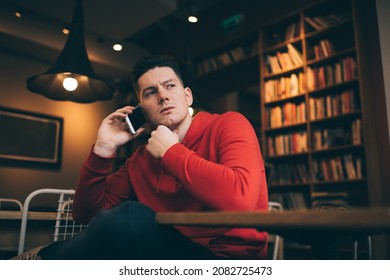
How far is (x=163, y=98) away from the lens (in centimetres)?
132

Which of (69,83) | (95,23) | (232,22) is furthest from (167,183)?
(95,23)

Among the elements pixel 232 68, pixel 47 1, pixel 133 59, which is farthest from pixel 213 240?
pixel 133 59

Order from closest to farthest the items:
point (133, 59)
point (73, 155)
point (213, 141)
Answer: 1. point (213, 141)
2. point (73, 155)
3. point (133, 59)

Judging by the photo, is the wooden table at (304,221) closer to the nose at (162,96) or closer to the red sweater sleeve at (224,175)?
the red sweater sleeve at (224,175)

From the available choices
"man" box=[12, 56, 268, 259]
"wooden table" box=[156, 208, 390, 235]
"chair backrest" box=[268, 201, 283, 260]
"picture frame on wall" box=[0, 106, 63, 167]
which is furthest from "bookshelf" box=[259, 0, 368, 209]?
"picture frame on wall" box=[0, 106, 63, 167]

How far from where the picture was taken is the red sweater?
802 mm

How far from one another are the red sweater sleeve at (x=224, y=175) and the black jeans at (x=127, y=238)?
0.11 m

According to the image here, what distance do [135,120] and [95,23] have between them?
11.0ft

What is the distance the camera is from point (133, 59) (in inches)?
211

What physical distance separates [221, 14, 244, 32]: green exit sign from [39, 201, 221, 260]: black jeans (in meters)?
3.83

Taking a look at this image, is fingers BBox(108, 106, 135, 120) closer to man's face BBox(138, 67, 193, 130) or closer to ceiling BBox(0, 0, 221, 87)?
man's face BBox(138, 67, 193, 130)

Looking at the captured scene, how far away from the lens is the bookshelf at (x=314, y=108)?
3.10 meters
